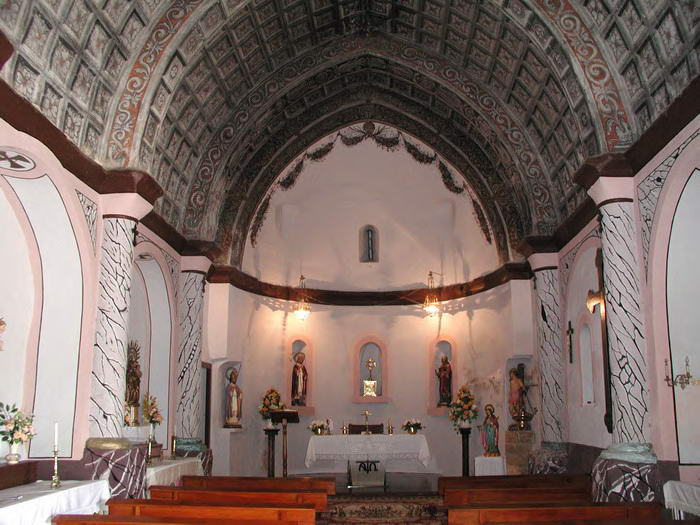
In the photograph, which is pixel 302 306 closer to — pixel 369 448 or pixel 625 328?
pixel 369 448

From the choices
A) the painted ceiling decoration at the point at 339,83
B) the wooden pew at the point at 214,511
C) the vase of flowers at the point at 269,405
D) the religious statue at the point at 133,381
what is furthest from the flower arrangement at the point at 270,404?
the wooden pew at the point at 214,511

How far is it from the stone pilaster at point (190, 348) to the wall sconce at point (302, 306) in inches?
161

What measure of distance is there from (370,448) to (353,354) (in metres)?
4.23

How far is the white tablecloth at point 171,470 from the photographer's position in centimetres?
1081

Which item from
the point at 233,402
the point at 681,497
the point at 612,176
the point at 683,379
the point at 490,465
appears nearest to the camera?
the point at 681,497

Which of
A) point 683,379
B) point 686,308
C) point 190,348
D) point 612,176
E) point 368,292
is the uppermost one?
point 612,176

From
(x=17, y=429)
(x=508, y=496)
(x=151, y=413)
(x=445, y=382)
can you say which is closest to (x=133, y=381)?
(x=151, y=413)

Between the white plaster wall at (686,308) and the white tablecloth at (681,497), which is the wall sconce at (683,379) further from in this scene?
the white tablecloth at (681,497)

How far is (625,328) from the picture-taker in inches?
398

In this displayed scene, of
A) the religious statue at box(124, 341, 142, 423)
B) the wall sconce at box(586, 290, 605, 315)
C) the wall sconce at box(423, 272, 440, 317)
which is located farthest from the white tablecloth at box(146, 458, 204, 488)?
the wall sconce at box(423, 272, 440, 317)

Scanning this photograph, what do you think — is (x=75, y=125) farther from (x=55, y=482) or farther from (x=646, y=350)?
(x=646, y=350)

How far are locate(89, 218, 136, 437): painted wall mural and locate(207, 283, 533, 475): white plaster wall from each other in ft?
16.3

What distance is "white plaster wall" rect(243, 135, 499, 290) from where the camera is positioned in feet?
62.2

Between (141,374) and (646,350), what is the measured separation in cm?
849
